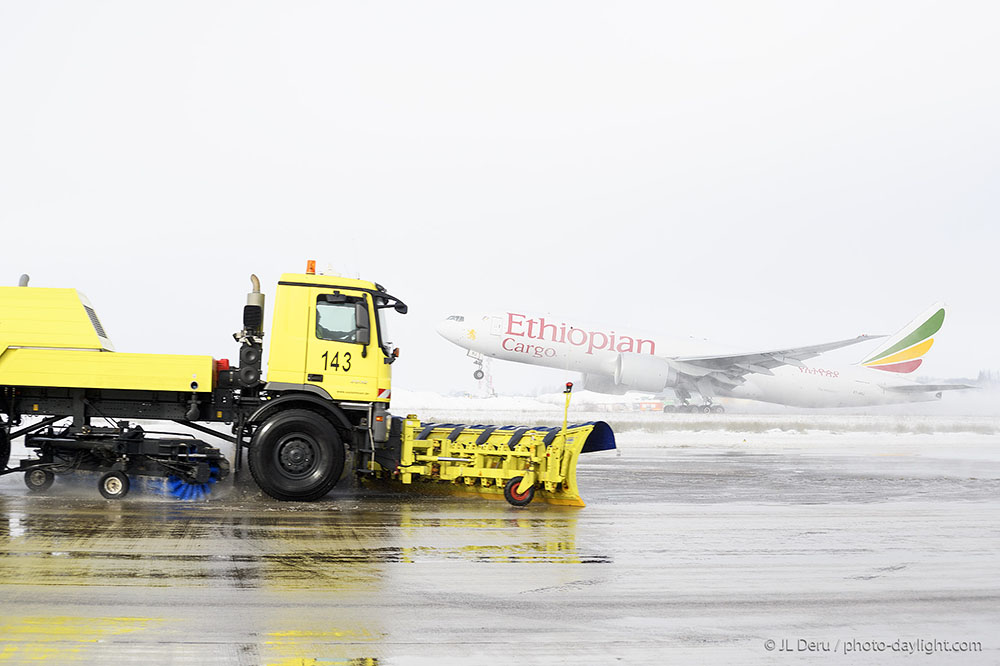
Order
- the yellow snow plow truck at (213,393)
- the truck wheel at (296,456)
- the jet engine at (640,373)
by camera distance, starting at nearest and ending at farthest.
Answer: the yellow snow plow truck at (213,393) → the truck wheel at (296,456) → the jet engine at (640,373)

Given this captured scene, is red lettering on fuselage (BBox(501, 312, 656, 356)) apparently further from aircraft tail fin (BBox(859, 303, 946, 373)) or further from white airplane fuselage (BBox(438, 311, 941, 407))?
aircraft tail fin (BBox(859, 303, 946, 373))

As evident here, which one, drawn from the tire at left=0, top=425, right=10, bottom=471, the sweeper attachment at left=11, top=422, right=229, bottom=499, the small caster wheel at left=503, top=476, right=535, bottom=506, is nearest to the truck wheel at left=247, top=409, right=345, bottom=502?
the sweeper attachment at left=11, top=422, right=229, bottom=499

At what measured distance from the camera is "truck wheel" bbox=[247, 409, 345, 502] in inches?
429

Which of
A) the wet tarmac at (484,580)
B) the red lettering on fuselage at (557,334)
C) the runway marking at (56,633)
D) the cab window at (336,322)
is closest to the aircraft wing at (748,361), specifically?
the red lettering on fuselage at (557,334)

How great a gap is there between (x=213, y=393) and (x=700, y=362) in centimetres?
3315

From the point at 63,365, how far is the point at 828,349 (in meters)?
37.0

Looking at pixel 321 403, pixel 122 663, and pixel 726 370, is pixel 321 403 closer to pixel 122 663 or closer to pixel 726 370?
pixel 122 663

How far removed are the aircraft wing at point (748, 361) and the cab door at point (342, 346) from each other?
31.8 metres

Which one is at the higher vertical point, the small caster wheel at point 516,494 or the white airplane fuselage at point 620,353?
the white airplane fuselage at point 620,353

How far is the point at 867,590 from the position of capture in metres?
6.94

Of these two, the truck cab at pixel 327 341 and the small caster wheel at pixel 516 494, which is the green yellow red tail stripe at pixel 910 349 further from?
the truck cab at pixel 327 341

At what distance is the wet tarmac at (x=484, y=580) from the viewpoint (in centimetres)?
525

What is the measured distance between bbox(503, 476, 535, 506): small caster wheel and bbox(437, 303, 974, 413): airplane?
2753 centimetres

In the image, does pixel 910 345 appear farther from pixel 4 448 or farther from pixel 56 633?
pixel 56 633
